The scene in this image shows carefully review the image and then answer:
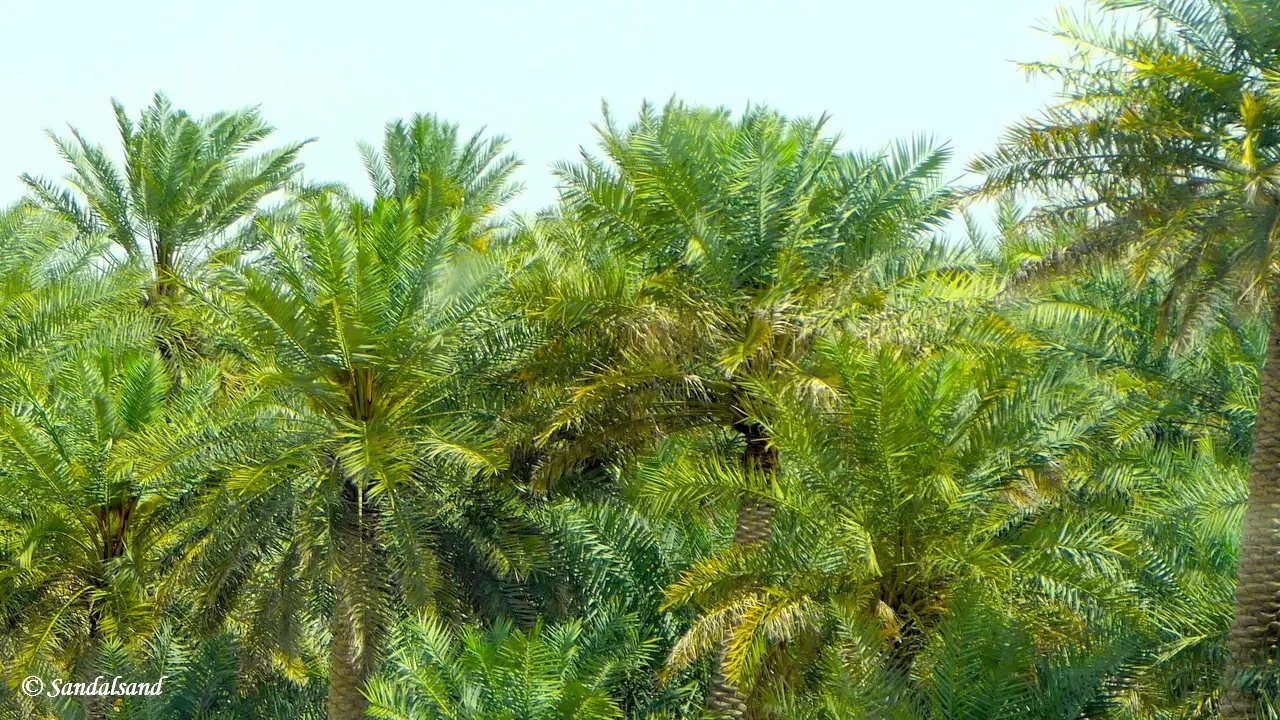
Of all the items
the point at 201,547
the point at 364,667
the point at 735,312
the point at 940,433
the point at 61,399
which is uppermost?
the point at 735,312

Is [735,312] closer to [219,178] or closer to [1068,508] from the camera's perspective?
[1068,508]

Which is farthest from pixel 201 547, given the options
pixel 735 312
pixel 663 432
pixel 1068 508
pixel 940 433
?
pixel 1068 508

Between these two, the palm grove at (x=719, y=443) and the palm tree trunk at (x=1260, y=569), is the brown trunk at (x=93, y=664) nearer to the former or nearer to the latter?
the palm grove at (x=719, y=443)

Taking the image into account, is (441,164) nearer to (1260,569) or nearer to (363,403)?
(363,403)

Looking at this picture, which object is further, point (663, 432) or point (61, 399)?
point (61, 399)

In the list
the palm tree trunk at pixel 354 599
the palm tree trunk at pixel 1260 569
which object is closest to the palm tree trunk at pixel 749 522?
the palm tree trunk at pixel 354 599

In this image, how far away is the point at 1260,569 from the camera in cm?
1094

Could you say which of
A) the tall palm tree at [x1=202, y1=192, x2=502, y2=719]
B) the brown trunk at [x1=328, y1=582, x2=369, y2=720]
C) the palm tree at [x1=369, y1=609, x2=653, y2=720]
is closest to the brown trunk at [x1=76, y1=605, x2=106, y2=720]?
the tall palm tree at [x1=202, y1=192, x2=502, y2=719]

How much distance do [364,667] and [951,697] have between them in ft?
20.8

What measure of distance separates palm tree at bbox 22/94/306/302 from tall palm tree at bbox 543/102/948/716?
27.7ft

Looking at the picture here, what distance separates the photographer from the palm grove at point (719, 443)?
11898 mm

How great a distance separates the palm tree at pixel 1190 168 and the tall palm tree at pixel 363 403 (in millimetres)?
5644

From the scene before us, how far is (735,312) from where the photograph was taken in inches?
564

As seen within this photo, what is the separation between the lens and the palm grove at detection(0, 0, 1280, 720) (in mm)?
11898
